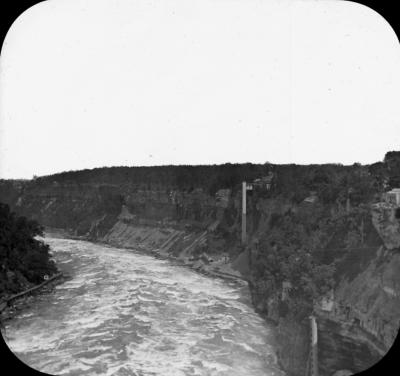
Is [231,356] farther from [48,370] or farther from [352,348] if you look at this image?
[48,370]

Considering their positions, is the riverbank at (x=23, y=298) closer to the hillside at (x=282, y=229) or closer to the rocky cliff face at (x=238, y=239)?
the hillside at (x=282, y=229)

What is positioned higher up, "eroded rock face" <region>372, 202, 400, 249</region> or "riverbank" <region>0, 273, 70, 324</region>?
"eroded rock face" <region>372, 202, 400, 249</region>

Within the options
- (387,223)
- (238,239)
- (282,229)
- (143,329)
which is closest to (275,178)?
(238,239)

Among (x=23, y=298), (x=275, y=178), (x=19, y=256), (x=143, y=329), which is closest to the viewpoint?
(x=143, y=329)

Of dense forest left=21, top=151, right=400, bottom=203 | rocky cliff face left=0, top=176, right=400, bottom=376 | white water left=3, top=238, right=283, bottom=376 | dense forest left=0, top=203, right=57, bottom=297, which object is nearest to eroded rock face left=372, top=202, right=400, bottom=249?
rocky cliff face left=0, top=176, right=400, bottom=376

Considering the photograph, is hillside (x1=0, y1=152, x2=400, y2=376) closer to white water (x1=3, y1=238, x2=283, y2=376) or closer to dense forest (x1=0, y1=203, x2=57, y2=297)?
white water (x1=3, y1=238, x2=283, y2=376)

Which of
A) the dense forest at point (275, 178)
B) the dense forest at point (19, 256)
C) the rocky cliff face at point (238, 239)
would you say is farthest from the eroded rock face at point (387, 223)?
the dense forest at point (19, 256)

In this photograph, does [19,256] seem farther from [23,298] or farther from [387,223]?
[387,223]
